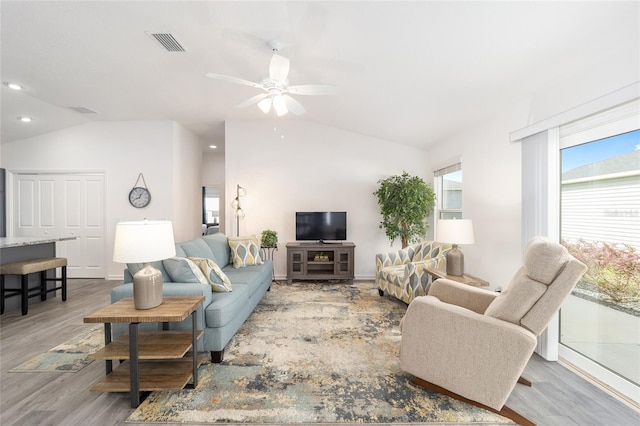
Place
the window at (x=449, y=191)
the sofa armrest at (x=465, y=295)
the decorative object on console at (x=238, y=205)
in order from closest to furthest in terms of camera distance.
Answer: the sofa armrest at (x=465, y=295)
the window at (x=449, y=191)
the decorative object on console at (x=238, y=205)

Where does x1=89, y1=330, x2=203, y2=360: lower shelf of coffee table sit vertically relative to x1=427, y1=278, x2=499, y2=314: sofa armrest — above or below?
below

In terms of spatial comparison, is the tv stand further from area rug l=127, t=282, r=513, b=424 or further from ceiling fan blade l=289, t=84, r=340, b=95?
ceiling fan blade l=289, t=84, r=340, b=95

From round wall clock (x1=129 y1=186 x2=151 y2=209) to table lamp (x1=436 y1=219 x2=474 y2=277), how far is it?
4.91 meters

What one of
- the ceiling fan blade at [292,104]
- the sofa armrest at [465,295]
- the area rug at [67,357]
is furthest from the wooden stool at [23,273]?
the sofa armrest at [465,295]

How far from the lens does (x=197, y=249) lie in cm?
332

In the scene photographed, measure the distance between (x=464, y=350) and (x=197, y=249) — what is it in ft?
9.44

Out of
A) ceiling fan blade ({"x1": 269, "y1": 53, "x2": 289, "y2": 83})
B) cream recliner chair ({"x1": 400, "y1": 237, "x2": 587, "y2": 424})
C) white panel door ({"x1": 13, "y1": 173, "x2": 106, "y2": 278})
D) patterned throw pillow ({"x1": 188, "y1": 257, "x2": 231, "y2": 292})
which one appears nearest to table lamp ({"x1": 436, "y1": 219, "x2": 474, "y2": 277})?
cream recliner chair ({"x1": 400, "y1": 237, "x2": 587, "y2": 424})

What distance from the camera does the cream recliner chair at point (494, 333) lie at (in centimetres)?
163

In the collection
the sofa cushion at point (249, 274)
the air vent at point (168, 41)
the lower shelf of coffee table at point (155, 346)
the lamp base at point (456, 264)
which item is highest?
→ the air vent at point (168, 41)

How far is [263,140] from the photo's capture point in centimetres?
525

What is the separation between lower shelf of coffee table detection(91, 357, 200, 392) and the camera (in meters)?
1.81

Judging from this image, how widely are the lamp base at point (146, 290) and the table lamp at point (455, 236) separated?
2.62 metres

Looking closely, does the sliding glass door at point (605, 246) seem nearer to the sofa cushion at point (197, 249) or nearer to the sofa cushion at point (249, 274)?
the sofa cushion at point (249, 274)

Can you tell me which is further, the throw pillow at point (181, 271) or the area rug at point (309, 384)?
the throw pillow at point (181, 271)
